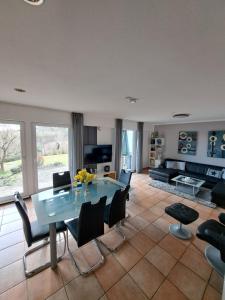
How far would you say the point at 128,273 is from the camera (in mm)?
1783

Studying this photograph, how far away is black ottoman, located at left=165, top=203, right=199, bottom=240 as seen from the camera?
7.52 ft

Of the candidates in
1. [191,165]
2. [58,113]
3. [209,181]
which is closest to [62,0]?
[58,113]

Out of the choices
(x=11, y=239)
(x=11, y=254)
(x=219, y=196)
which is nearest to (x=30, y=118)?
(x=11, y=239)

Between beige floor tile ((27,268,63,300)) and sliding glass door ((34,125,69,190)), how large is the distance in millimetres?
2467

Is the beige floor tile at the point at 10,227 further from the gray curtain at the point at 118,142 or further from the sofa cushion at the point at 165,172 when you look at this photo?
the sofa cushion at the point at 165,172

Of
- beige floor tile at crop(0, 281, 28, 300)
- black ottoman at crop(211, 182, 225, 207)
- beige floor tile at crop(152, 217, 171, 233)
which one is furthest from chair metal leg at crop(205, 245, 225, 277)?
beige floor tile at crop(0, 281, 28, 300)

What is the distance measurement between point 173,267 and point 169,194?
2.40m

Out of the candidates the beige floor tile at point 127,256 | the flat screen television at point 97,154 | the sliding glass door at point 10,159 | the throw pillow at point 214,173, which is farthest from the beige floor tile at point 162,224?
the sliding glass door at point 10,159

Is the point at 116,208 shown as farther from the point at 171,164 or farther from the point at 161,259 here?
the point at 171,164

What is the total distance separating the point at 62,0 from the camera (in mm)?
732

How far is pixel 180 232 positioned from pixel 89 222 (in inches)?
70.0

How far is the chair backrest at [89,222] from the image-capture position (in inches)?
66.6

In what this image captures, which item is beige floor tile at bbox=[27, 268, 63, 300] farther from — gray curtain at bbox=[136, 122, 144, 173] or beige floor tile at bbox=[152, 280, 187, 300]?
gray curtain at bbox=[136, 122, 144, 173]

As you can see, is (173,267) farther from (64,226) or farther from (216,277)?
(64,226)
